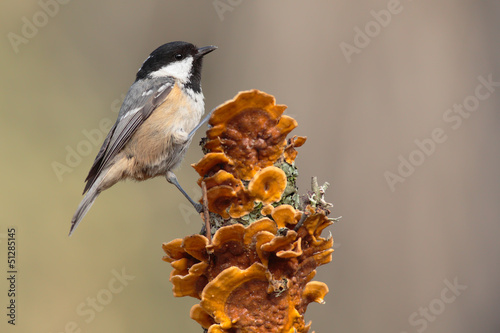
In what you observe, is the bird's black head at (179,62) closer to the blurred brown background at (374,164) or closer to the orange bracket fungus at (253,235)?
the blurred brown background at (374,164)

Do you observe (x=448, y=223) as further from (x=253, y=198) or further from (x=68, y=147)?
(x=68, y=147)

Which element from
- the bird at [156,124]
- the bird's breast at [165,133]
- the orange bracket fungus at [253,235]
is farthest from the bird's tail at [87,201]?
the orange bracket fungus at [253,235]

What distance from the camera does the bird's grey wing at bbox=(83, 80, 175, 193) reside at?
383 centimetres

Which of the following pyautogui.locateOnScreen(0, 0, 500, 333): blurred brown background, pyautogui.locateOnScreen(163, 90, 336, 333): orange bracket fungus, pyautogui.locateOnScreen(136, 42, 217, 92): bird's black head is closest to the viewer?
pyautogui.locateOnScreen(163, 90, 336, 333): orange bracket fungus

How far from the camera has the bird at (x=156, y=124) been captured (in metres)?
3.78

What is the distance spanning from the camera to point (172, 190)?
21.8 feet

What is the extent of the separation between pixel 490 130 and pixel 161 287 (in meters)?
3.61

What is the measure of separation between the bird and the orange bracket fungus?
1976 millimetres

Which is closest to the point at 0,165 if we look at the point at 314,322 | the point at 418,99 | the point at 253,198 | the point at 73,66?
the point at 73,66

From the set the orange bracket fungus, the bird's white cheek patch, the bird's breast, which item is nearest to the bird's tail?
the bird's breast

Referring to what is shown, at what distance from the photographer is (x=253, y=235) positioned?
164 centimetres

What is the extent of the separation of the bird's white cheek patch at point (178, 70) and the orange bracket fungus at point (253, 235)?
7.18 feet

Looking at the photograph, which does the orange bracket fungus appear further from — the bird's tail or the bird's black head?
the bird's black head

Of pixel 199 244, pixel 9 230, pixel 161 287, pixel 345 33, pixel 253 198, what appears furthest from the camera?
pixel 161 287
